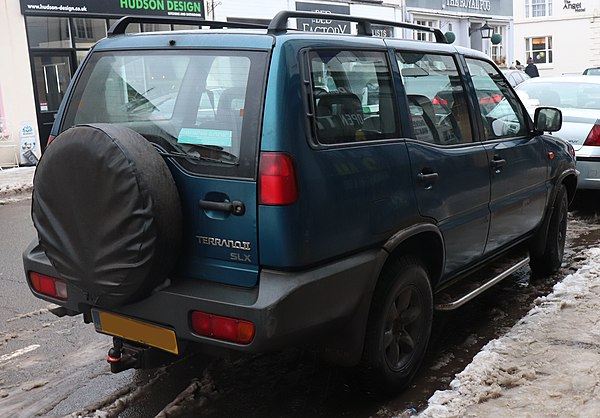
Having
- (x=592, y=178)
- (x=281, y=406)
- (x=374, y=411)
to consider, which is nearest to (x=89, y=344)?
(x=281, y=406)

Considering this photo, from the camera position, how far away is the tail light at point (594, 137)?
26.6 feet

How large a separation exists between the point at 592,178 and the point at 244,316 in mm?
6437

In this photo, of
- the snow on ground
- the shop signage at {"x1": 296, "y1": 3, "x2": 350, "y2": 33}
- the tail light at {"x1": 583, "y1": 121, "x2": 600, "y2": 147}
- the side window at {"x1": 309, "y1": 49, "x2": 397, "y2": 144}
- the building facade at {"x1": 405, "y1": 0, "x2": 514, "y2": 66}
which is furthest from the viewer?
the building facade at {"x1": 405, "y1": 0, "x2": 514, "y2": 66}

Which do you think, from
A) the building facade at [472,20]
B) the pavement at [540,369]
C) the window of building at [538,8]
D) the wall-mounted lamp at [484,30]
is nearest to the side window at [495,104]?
the pavement at [540,369]

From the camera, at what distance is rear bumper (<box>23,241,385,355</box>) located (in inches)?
116

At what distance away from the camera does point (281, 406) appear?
3.73m

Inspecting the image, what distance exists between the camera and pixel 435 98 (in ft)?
13.6

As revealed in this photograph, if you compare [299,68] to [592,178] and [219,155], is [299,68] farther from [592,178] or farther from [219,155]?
[592,178]

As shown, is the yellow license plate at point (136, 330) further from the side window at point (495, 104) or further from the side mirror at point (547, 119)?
the side mirror at point (547, 119)

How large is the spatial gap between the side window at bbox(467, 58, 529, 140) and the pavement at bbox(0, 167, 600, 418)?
1302mm

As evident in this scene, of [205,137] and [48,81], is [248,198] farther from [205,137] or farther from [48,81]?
[48,81]

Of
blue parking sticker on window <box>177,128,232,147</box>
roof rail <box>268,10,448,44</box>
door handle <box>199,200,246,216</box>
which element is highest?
roof rail <box>268,10,448,44</box>

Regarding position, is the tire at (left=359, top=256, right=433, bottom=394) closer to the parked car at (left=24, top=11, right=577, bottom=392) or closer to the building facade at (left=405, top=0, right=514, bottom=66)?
the parked car at (left=24, top=11, right=577, bottom=392)

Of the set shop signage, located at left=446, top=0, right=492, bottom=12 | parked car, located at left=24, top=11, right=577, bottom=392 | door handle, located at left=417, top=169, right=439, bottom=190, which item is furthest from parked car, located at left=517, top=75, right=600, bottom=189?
shop signage, located at left=446, top=0, right=492, bottom=12
